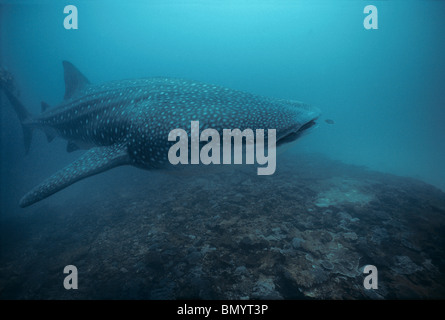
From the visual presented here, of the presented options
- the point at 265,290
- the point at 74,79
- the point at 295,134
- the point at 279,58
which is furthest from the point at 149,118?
the point at 279,58

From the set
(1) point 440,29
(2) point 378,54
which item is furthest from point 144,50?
(2) point 378,54

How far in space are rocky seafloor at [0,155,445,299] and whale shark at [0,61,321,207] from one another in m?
1.58

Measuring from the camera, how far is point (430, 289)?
7.25 feet

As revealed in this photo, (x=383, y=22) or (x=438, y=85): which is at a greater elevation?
(x=383, y=22)

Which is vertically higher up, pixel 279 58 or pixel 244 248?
pixel 279 58

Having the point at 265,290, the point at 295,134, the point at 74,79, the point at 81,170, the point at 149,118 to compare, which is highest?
the point at 74,79

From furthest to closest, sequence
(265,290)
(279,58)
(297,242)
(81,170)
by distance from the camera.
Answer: (279,58)
(81,170)
(297,242)
(265,290)

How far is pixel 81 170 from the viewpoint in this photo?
10.5ft

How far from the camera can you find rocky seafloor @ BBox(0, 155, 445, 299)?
231cm

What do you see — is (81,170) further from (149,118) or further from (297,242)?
(297,242)

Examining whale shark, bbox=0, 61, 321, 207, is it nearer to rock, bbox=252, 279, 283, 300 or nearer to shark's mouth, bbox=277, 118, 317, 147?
shark's mouth, bbox=277, 118, 317, 147

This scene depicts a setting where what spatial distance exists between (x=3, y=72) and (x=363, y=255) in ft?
80.3

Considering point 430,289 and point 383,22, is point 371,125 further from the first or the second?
point 430,289

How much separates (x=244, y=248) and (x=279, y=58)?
150973 mm
